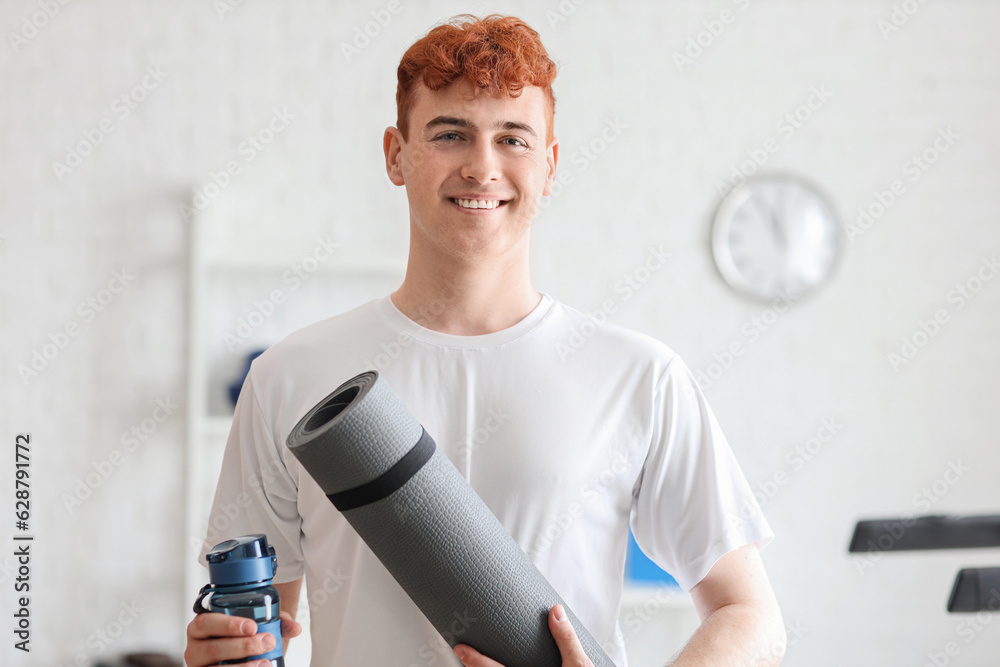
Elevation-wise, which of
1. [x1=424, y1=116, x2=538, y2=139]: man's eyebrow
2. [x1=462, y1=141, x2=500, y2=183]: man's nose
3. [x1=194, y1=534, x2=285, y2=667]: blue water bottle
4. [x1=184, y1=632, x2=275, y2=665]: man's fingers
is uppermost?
[x1=424, y1=116, x2=538, y2=139]: man's eyebrow

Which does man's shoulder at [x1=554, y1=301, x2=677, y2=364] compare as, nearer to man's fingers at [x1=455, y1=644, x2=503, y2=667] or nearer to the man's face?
the man's face

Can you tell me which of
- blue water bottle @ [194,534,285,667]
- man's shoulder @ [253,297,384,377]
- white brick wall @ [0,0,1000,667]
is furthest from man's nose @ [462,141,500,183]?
white brick wall @ [0,0,1000,667]

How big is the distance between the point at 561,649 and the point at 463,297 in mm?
430

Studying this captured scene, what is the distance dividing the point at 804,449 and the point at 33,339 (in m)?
2.18

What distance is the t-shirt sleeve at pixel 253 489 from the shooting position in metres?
1.02

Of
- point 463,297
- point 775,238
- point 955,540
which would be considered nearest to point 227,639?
point 463,297

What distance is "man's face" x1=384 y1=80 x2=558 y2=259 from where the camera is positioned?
3.23 feet

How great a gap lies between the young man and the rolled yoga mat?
0.45ft

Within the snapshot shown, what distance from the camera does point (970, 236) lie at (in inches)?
101

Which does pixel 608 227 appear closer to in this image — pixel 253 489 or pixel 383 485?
pixel 253 489

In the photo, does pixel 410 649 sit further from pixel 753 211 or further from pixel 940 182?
pixel 940 182

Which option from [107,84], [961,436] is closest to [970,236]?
[961,436]

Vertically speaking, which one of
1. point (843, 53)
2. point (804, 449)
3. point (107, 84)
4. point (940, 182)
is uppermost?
point (843, 53)

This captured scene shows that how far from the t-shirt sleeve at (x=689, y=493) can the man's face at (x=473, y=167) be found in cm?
27
